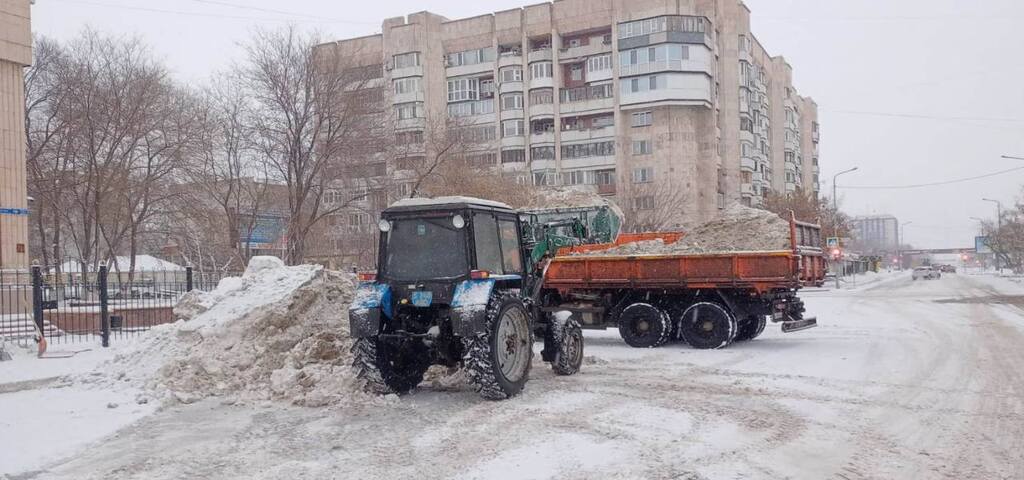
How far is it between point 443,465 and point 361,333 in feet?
9.63

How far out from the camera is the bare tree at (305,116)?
26.1 metres

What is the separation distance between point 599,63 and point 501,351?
168 ft

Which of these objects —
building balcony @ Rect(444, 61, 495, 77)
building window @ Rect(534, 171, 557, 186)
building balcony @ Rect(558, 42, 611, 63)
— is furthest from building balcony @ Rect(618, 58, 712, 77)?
building balcony @ Rect(444, 61, 495, 77)

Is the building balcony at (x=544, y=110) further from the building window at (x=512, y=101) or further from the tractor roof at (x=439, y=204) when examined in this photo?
the tractor roof at (x=439, y=204)

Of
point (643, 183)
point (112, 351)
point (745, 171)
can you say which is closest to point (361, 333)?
point (112, 351)

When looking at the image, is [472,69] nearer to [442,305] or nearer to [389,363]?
[389,363]

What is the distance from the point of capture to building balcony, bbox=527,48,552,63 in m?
59.4

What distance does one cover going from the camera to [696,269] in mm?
14625

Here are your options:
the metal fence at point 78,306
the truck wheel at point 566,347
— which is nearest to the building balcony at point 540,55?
the metal fence at point 78,306

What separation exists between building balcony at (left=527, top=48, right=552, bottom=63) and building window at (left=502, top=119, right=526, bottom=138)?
482 centimetres

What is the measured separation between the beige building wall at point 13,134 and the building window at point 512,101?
43820 mm

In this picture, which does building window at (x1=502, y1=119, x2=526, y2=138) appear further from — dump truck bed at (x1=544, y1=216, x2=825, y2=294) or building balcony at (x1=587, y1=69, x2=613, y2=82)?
dump truck bed at (x1=544, y1=216, x2=825, y2=294)

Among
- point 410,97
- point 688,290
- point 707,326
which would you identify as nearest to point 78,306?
point 688,290

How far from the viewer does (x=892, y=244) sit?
188m
